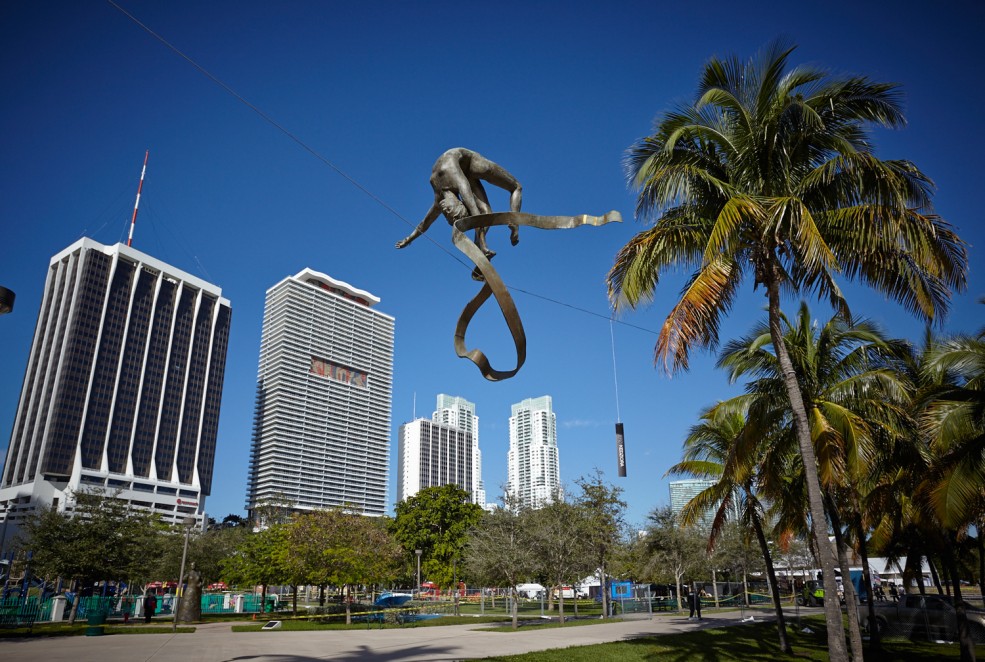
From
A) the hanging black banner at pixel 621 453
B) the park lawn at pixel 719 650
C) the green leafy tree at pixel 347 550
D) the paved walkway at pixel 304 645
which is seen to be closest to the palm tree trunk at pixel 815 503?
the park lawn at pixel 719 650

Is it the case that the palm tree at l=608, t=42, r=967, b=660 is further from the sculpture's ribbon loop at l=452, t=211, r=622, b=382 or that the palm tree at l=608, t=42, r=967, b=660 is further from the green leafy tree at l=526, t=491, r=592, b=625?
the green leafy tree at l=526, t=491, r=592, b=625

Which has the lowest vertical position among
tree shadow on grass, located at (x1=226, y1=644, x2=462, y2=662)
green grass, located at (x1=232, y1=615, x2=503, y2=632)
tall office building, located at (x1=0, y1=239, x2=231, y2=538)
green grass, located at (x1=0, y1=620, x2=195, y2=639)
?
green grass, located at (x1=232, y1=615, x2=503, y2=632)

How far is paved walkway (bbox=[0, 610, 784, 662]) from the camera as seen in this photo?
50.4ft

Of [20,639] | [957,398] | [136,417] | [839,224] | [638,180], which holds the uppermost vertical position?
[136,417]

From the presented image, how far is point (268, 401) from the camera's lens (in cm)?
18838

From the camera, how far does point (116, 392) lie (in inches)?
5369

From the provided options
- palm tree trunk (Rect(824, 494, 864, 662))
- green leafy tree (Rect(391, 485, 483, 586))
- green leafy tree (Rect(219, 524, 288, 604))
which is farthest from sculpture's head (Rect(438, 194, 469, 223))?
green leafy tree (Rect(391, 485, 483, 586))

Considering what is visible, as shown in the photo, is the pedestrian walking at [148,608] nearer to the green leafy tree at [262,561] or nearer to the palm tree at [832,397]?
the green leafy tree at [262,561]

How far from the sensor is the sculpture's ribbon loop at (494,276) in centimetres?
635

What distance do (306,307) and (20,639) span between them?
181 meters

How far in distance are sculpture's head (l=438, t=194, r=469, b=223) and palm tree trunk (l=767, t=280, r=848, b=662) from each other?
761 cm

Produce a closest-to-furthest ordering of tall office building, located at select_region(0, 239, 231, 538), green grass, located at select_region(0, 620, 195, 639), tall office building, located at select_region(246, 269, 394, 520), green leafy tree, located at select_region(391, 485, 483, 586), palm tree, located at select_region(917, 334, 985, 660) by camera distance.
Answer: palm tree, located at select_region(917, 334, 985, 660) → green grass, located at select_region(0, 620, 195, 639) → green leafy tree, located at select_region(391, 485, 483, 586) → tall office building, located at select_region(0, 239, 231, 538) → tall office building, located at select_region(246, 269, 394, 520)

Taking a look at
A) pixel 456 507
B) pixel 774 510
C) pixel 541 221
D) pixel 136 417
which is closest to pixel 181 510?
pixel 136 417

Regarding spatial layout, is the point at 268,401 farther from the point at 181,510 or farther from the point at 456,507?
the point at 456,507
